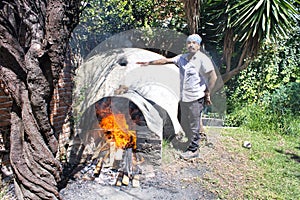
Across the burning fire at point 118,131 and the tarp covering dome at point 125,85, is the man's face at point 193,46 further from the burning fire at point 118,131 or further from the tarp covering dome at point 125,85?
the burning fire at point 118,131

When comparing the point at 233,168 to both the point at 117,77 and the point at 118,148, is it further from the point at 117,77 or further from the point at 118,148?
the point at 117,77

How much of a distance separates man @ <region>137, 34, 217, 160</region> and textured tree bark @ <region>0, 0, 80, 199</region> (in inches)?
82.6

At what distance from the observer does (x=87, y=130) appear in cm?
459

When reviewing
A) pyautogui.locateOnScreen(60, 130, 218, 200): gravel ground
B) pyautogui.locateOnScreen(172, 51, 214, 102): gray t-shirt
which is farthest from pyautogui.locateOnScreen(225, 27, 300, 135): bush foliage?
pyautogui.locateOnScreen(60, 130, 218, 200): gravel ground

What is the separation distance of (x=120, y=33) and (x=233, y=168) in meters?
3.90

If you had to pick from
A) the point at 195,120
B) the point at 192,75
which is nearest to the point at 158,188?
the point at 195,120

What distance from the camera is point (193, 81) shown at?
171 inches

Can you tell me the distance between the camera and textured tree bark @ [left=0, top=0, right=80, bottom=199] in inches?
93.9

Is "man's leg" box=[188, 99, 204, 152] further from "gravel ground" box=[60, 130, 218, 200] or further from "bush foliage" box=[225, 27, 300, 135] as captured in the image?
"bush foliage" box=[225, 27, 300, 135]

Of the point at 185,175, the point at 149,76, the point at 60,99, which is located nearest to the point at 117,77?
the point at 149,76

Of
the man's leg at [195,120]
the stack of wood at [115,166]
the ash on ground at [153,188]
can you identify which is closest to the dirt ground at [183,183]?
the ash on ground at [153,188]

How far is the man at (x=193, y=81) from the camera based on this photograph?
433 cm

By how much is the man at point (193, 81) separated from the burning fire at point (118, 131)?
37.2 inches

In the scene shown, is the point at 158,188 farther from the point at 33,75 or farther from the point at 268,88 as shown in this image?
the point at 268,88
